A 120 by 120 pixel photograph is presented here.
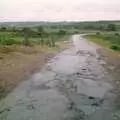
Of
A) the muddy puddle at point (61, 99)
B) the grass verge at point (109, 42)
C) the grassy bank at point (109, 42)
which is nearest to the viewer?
the muddy puddle at point (61, 99)

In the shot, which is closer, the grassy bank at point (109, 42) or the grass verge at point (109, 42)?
the grass verge at point (109, 42)

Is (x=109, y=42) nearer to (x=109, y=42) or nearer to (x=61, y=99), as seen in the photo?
(x=109, y=42)

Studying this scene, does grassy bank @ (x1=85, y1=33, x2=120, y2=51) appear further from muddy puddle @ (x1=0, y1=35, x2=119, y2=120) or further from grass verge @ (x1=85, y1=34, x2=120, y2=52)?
muddy puddle @ (x1=0, y1=35, x2=119, y2=120)

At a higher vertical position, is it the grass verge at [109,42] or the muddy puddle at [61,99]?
the muddy puddle at [61,99]

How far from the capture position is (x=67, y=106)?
1309 cm

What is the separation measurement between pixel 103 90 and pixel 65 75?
Answer: 19.7 ft

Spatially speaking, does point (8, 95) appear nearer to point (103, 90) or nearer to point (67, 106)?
point (67, 106)

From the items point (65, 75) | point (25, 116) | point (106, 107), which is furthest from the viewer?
point (65, 75)

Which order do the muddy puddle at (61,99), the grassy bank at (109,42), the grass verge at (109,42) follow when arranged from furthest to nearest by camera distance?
the grassy bank at (109,42), the grass verge at (109,42), the muddy puddle at (61,99)

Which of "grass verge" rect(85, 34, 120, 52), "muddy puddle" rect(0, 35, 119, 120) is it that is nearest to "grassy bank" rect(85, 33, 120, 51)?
"grass verge" rect(85, 34, 120, 52)

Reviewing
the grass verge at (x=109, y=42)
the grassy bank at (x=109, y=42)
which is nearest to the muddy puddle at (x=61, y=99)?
the grass verge at (x=109, y=42)

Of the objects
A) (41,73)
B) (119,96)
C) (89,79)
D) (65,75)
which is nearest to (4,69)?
(41,73)

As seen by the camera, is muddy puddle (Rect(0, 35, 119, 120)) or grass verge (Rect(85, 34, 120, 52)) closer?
muddy puddle (Rect(0, 35, 119, 120))

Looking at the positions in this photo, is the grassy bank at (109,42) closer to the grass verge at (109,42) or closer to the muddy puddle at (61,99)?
the grass verge at (109,42)
